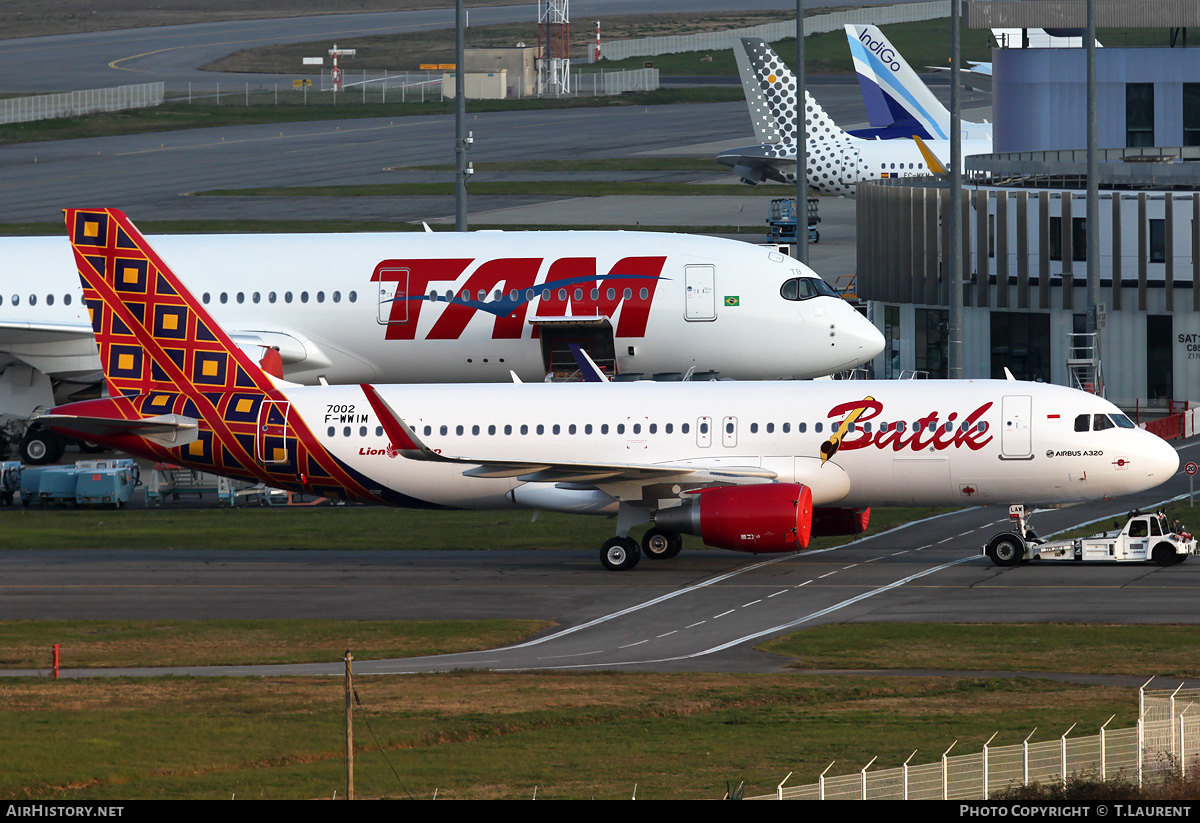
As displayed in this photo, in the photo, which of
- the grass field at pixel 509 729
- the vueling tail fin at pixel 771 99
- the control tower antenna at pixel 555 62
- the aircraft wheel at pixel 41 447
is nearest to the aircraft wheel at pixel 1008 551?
the grass field at pixel 509 729

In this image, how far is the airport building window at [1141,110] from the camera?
87.9 m

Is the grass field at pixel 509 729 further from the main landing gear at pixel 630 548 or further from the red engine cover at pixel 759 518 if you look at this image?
the main landing gear at pixel 630 548

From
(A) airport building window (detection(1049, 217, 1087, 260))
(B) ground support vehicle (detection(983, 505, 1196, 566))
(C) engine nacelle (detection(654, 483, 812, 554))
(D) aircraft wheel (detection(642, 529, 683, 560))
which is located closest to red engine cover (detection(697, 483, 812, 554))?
(C) engine nacelle (detection(654, 483, 812, 554))

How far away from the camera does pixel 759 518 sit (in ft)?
149

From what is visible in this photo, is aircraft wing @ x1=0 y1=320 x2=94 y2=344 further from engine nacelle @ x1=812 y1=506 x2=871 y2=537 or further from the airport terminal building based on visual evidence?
the airport terminal building

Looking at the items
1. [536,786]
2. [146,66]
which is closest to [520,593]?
[536,786]

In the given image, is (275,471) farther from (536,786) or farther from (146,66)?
(146,66)

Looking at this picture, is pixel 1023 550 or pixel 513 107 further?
pixel 513 107

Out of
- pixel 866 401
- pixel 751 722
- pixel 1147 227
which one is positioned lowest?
pixel 751 722

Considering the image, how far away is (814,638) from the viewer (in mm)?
40031

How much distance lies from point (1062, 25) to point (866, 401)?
156 ft

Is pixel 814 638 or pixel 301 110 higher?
pixel 301 110

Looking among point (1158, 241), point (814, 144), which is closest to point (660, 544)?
point (1158, 241)

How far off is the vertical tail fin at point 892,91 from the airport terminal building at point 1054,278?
115 ft
